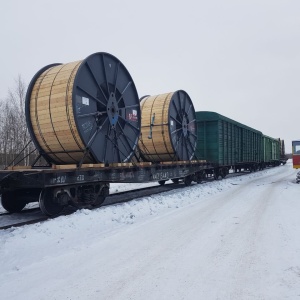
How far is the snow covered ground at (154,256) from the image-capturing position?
3.46m

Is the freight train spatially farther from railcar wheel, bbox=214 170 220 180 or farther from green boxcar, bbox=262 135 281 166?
green boxcar, bbox=262 135 281 166

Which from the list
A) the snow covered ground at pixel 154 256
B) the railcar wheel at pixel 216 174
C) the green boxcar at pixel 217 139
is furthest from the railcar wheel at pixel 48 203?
the railcar wheel at pixel 216 174

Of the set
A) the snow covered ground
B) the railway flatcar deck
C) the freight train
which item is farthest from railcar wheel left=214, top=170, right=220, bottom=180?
the snow covered ground

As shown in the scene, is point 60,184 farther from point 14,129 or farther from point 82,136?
point 14,129

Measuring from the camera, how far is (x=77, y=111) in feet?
25.9

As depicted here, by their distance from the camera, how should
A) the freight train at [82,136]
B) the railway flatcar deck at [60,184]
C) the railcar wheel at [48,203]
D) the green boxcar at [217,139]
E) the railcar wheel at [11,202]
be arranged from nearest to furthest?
the railway flatcar deck at [60,184]
the railcar wheel at [48,203]
the freight train at [82,136]
the railcar wheel at [11,202]
the green boxcar at [217,139]

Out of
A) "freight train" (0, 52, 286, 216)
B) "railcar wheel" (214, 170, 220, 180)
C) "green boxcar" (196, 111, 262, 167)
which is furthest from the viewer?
"railcar wheel" (214, 170, 220, 180)

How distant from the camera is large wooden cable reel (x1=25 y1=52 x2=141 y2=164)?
26.0 ft

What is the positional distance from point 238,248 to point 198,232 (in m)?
1.13

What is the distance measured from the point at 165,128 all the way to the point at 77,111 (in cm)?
550

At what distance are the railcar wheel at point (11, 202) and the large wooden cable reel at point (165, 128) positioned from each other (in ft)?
19.9

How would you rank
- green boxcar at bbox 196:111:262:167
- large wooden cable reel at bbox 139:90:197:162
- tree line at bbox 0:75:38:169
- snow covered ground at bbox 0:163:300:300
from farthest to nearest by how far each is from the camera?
tree line at bbox 0:75:38:169 → green boxcar at bbox 196:111:262:167 → large wooden cable reel at bbox 139:90:197:162 → snow covered ground at bbox 0:163:300:300

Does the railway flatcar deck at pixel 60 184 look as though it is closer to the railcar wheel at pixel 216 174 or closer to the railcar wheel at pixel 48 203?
the railcar wheel at pixel 48 203

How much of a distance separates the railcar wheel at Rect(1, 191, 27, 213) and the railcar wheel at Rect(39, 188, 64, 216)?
1117mm
